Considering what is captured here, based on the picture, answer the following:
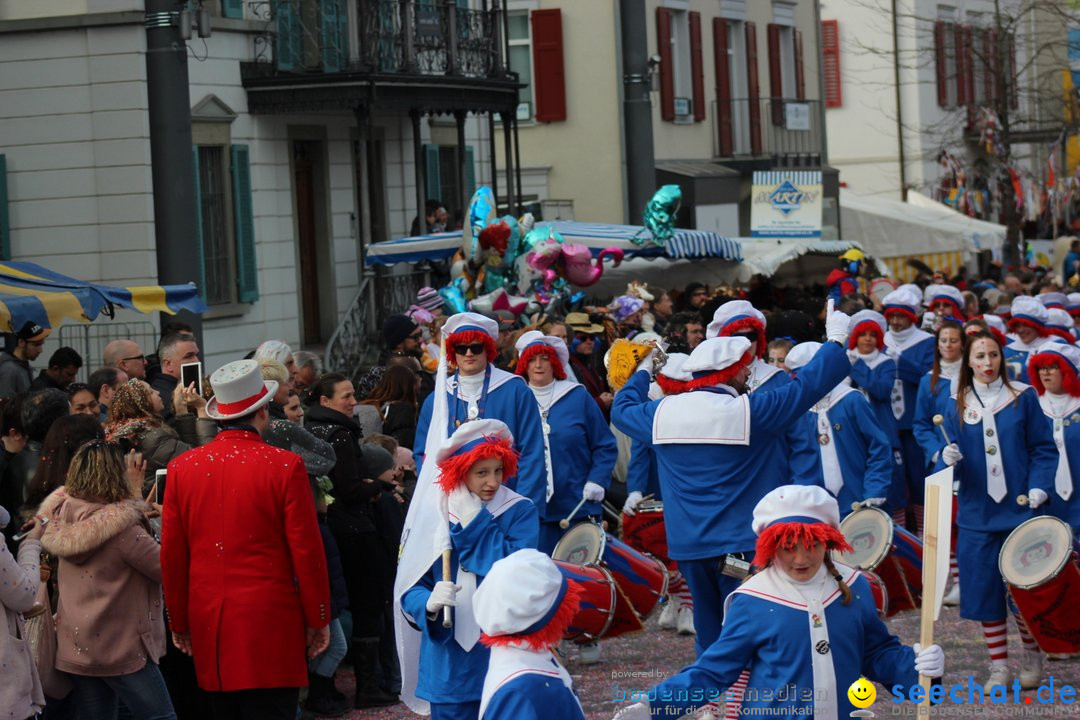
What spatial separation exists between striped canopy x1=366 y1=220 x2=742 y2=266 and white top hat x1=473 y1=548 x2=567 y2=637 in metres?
12.0

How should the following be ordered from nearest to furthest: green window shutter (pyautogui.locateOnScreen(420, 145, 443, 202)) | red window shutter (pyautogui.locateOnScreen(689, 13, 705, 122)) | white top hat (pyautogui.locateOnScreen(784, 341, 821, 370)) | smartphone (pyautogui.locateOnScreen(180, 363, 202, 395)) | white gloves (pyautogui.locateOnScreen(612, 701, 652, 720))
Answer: white gloves (pyautogui.locateOnScreen(612, 701, 652, 720))
smartphone (pyautogui.locateOnScreen(180, 363, 202, 395))
white top hat (pyautogui.locateOnScreen(784, 341, 821, 370))
green window shutter (pyautogui.locateOnScreen(420, 145, 443, 202))
red window shutter (pyautogui.locateOnScreen(689, 13, 705, 122))

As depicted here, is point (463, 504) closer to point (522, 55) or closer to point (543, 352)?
point (543, 352)

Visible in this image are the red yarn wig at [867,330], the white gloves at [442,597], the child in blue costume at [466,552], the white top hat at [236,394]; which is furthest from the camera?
the red yarn wig at [867,330]

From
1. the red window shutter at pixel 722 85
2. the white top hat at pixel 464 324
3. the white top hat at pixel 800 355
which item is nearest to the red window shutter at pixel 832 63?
the red window shutter at pixel 722 85

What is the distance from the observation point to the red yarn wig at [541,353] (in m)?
10.5

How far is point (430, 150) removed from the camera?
23188 millimetres

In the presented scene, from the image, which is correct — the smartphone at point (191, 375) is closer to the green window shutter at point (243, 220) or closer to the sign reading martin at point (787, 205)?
the green window shutter at point (243, 220)

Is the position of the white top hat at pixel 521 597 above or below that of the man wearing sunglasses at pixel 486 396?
below

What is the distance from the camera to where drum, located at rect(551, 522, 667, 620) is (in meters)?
9.50

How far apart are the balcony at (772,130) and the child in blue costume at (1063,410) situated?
69.3 ft

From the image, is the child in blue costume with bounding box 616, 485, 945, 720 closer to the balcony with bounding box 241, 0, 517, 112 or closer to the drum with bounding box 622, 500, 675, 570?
the drum with bounding box 622, 500, 675, 570

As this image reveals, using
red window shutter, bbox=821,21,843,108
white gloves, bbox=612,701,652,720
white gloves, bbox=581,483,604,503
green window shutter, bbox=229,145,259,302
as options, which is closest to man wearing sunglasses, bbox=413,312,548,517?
white gloves, bbox=581,483,604,503

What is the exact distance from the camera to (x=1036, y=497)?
9.20 metres

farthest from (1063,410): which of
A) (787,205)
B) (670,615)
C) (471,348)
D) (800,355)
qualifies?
(787,205)
